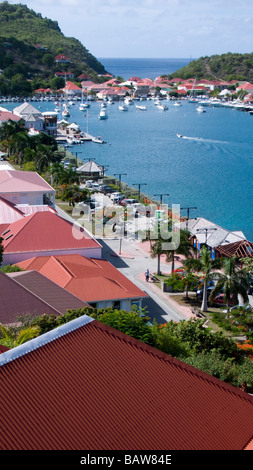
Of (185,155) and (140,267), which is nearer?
(140,267)

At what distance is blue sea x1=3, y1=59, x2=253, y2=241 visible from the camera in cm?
5736

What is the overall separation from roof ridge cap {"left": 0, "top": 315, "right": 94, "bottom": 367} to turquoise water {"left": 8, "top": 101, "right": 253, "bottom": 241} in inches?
1459

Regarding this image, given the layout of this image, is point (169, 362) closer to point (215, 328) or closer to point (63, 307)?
point (63, 307)

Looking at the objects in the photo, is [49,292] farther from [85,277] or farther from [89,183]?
[89,183]

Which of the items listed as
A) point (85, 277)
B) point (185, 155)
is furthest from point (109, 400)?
point (185, 155)

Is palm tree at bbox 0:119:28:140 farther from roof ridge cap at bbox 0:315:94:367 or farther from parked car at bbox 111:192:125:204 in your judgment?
roof ridge cap at bbox 0:315:94:367

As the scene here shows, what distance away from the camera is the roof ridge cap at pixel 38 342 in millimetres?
10008

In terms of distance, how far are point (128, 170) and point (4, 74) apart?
90492 millimetres

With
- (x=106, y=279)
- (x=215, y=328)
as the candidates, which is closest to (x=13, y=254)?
(x=106, y=279)

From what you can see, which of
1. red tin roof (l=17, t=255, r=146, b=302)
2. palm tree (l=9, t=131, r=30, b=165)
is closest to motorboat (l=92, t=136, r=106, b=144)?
palm tree (l=9, t=131, r=30, b=165)

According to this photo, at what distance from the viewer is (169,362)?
11617 mm

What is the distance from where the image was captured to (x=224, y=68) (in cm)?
18800

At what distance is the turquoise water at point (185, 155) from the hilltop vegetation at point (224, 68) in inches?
2037

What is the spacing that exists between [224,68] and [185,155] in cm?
11548
